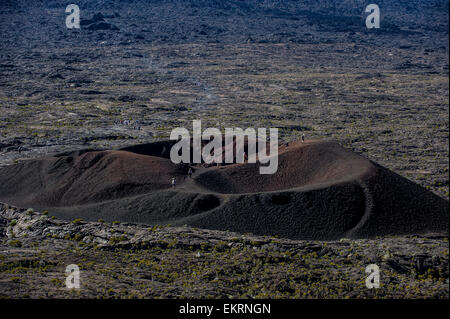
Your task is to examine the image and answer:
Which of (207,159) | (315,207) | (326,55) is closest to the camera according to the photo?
(315,207)

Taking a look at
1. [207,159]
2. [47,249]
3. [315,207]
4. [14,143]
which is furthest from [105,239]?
[14,143]

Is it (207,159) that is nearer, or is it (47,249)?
(47,249)

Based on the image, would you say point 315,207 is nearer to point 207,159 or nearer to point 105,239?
point 105,239

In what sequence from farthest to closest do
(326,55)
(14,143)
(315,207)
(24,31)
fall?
(24,31), (326,55), (14,143), (315,207)
